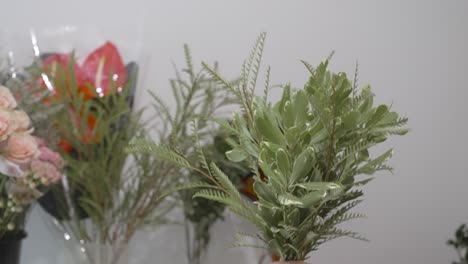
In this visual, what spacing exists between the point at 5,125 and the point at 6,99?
2.0 inches

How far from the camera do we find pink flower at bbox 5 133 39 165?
983 mm

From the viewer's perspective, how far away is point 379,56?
1.50m

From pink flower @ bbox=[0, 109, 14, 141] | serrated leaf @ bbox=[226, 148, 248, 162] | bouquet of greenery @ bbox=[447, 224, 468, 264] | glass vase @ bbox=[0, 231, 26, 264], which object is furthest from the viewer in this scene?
bouquet of greenery @ bbox=[447, 224, 468, 264]

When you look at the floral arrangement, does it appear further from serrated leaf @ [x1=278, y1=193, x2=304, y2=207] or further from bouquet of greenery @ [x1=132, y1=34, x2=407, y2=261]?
serrated leaf @ [x1=278, y1=193, x2=304, y2=207]

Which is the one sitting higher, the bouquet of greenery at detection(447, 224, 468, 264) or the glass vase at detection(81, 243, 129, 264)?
the bouquet of greenery at detection(447, 224, 468, 264)

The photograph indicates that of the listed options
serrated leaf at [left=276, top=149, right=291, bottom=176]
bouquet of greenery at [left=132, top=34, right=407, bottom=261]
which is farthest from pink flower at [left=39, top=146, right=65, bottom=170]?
serrated leaf at [left=276, top=149, right=291, bottom=176]

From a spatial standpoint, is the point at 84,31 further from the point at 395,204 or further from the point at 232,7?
the point at 395,204

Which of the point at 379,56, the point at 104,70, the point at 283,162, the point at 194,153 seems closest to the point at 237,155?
the point at 283,162

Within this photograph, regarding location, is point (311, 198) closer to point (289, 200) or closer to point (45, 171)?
point (289, 200)

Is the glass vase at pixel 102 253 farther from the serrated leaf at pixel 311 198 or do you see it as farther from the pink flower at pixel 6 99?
the serrated leaf at pixel 311 198

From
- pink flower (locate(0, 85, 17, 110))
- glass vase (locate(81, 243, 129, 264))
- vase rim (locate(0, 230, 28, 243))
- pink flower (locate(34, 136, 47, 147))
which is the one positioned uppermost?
pink flower (locate(0, 85, 17, 110))

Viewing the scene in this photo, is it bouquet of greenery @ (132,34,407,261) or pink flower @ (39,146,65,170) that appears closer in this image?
bouquet of greenery @ (132,34,407,261)

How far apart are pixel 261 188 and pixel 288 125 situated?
0.08m

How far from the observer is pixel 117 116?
113 cm
